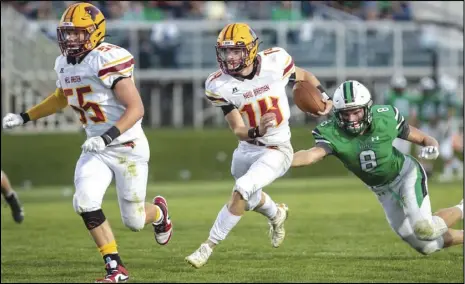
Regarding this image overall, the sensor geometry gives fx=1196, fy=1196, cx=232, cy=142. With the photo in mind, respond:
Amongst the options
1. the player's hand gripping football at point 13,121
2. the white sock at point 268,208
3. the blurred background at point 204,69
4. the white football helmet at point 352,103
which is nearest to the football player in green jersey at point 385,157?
the white football helmet at point 352,103

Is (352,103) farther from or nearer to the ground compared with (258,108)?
farther from the ground

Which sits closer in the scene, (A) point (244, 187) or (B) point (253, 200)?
(A) point (244, 187)

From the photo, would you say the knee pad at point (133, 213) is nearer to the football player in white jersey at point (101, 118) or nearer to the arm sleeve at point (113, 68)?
the football player in white jersey at point (101, 118)

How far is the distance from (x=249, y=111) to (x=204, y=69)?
1403 centimetres

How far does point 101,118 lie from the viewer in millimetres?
8633

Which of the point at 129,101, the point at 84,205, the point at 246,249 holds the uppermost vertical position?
the point at 129,101

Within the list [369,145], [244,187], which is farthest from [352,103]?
[244,187]

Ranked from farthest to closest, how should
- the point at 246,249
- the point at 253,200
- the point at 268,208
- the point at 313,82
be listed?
the point at 246,249, the point at 268,208, the point at 313,82, the point at 253,200

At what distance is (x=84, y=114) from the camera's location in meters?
8.67

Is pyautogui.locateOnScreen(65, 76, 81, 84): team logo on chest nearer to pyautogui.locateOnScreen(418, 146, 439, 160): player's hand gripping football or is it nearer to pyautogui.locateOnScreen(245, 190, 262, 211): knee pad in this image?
pyautogui.locateOnScreen(245, 190, 262, 211): knee pad

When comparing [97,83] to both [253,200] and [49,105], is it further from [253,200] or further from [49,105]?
[253,200]

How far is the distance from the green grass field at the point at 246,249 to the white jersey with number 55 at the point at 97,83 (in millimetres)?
1184

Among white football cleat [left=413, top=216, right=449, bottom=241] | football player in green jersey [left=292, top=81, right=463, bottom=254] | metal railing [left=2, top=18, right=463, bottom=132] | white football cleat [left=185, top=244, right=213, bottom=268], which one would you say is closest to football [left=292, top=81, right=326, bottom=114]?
football player in green jersey [left=292, top=81, right=463, bottom=254]

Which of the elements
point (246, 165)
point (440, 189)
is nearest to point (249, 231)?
point (246, 165)
